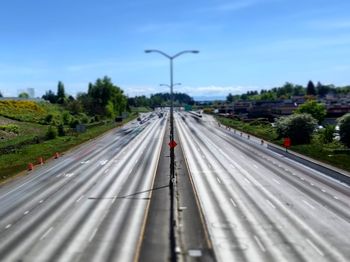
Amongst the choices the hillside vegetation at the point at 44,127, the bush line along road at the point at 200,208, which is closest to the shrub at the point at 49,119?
the hillside vegetation at the point at 44,127

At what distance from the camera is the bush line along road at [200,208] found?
22.9 m

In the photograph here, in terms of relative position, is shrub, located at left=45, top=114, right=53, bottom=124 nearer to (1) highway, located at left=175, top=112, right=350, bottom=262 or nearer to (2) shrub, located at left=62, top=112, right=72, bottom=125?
(2) shrub, located at left=62, top=112, right=72, bottom=125

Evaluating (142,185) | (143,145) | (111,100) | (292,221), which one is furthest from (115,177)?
(111,100)

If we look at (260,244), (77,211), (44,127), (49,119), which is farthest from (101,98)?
(260,244)

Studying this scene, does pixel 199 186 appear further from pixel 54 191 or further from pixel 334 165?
pixel 334 165

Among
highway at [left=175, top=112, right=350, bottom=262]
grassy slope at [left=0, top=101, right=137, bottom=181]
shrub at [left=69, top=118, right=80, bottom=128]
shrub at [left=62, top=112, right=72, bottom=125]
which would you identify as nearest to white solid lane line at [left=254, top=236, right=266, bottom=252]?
highway at [left=175, top=112, right=350, bottom=262]

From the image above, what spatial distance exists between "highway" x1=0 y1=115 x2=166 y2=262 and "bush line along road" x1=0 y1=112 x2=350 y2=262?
0.05m

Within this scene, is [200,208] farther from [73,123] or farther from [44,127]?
[73,123]

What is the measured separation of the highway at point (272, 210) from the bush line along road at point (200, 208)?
0.16 ft

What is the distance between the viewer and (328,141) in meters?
82.0

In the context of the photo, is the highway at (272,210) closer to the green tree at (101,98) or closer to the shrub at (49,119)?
the shrub at (49,119)

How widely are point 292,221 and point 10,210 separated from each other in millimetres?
17061

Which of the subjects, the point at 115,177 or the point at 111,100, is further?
the point at 111,100

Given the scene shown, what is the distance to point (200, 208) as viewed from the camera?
31969mm
